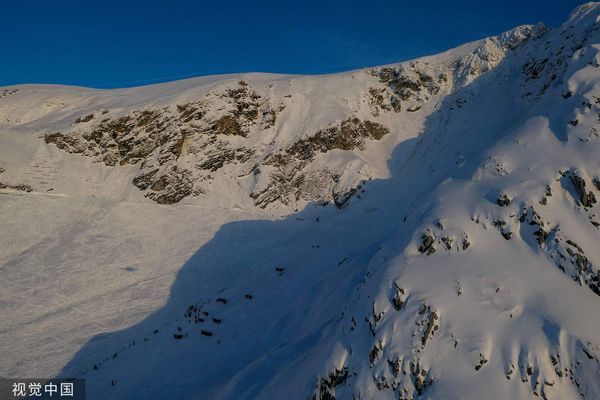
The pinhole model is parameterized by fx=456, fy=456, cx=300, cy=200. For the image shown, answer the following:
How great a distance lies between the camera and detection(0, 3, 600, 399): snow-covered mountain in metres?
10.5

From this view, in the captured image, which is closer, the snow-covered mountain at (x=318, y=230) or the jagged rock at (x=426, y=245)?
the snow-covered mountain at (x=318, y=230)

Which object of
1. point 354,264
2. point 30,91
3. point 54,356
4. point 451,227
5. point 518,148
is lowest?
point 54,356

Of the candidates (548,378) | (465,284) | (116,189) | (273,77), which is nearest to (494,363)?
(548,378)

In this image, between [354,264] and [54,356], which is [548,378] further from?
[54,356]

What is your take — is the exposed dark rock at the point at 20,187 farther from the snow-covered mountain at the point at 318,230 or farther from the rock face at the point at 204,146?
the rock face at the point at 204,146

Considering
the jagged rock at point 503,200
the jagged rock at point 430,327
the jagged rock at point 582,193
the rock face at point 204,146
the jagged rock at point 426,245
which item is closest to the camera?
the jagged rock at point 430,327

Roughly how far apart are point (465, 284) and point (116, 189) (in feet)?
118

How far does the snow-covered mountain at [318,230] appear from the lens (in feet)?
34.4

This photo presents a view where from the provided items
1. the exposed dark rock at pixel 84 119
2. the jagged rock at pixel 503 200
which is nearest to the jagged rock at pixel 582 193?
the jagged rock at pixel 503 200

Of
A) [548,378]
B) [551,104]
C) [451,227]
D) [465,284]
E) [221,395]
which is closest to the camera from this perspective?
[548,378]

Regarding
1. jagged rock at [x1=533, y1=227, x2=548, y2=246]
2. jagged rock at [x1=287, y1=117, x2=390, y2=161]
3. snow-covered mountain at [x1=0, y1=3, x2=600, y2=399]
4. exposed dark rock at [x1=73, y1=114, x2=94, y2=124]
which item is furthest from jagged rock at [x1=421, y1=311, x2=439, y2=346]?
exposed dark rock at [x1=73, y1=114, x2=94, y2=124]

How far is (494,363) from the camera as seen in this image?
9.62m

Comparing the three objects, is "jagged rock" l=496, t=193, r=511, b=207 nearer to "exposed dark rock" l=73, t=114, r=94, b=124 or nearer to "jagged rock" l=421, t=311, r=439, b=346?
"jagged rock" l=421, t=311, r=439, b=346

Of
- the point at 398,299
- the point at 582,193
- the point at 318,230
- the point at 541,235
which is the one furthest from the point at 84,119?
the point at 582,193
